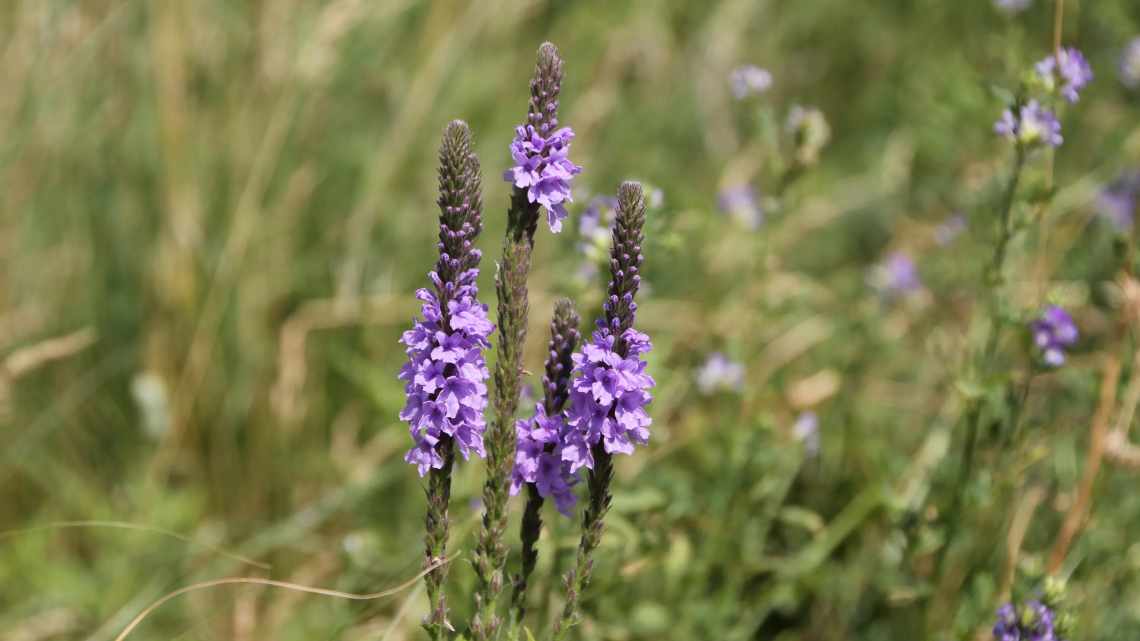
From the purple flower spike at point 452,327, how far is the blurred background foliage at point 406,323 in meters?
0.90

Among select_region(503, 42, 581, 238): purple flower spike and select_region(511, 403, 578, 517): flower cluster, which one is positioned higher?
select_region(503, 42, 581, 238): purple flower spike

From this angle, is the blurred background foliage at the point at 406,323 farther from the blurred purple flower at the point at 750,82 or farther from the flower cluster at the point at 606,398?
the flower cluster at the point at 606,398

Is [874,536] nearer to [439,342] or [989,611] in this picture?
[989,611]

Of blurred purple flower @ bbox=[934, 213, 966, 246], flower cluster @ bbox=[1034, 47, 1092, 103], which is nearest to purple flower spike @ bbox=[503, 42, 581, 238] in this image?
flower cluster @ bbox=[1034, 47, 1092, 103]

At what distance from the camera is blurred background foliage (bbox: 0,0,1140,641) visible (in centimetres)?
347

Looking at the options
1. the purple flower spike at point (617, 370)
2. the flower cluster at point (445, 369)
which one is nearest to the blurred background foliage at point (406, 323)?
the flower cluster at point (445, 369)

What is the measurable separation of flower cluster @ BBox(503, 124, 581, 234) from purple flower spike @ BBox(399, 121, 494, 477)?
79mm

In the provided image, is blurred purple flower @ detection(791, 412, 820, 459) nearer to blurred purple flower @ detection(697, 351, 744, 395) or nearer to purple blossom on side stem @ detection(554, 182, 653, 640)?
blurred purple flower @ detection(697, 351, 744, 395)

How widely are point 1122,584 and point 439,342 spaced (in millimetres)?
2559

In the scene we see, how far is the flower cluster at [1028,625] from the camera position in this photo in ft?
8.48

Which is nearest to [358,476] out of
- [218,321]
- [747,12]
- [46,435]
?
[218,321]

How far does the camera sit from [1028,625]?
259 cm

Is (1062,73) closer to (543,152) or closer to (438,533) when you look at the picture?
(543,152)

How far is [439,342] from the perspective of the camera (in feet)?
6.51
